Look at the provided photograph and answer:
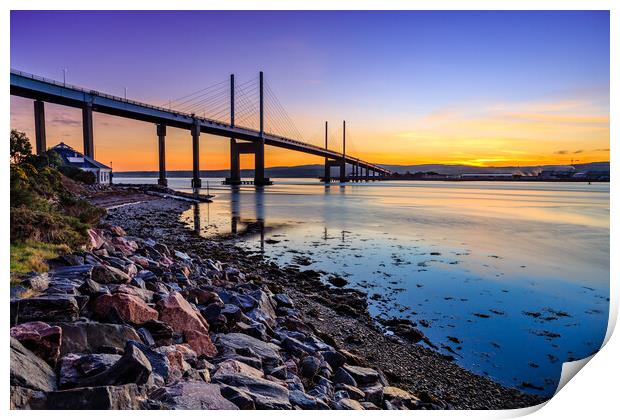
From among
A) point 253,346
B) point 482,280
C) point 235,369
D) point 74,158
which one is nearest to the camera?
point 235,369

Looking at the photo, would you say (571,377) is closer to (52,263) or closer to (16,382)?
(16,382)

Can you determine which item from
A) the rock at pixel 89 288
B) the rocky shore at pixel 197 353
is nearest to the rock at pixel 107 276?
the rocky shore at pixel 197 353

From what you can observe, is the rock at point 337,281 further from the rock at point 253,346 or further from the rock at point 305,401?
the rock at point 305,401

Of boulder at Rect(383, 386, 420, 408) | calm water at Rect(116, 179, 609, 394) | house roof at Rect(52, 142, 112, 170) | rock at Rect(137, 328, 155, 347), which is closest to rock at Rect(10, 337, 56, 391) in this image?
rock at Rect(137, 328, 155, 347)

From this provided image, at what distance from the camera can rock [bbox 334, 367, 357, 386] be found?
3.08 meters

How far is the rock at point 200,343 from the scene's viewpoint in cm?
298

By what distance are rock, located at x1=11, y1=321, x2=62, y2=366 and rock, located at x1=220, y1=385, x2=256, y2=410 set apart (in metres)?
1.09

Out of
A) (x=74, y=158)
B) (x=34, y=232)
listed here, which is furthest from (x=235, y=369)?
(x=74, y=158)

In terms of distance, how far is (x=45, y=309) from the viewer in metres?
2.68

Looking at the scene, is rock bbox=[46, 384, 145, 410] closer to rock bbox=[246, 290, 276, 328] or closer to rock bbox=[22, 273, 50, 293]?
rock bbox=[22, 273, 50, 293]

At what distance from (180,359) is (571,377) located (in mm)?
3615

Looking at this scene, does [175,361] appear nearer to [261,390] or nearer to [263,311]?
[261,390]

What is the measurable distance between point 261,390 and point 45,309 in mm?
1681
